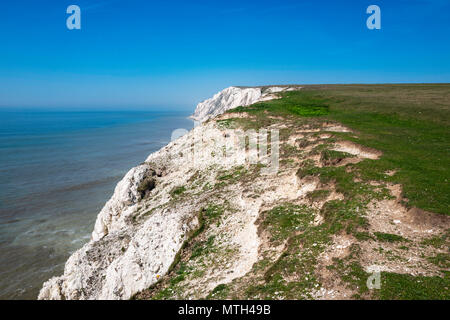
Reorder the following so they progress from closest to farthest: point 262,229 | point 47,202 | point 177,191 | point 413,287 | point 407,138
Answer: point 413,287 → point 262,229 → point 407,138 → point 177,191 → point 47,202

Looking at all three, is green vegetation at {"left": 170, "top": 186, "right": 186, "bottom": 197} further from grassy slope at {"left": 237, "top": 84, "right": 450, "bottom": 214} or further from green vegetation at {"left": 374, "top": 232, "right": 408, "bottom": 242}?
green vegetation at {"left": 374, "top": 232, "right": 408, "bottom": 242}

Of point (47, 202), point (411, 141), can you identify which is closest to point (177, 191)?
point (411, 141)

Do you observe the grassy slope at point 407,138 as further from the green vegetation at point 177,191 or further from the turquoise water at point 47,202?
the turquoise water at point 47,202

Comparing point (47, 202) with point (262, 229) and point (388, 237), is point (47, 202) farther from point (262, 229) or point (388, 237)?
point (388, 237)

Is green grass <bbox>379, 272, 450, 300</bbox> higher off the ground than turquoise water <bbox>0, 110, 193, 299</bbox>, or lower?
higher

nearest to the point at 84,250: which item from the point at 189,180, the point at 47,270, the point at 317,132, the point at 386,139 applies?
the point at 47,270

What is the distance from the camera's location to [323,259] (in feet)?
40.0

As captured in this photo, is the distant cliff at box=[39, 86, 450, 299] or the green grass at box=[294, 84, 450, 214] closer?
the distant cliff at box=[39, 86, 450, 299]

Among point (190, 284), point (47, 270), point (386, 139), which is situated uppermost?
point (386, 139)

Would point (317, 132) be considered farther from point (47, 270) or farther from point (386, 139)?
point (47, 270)

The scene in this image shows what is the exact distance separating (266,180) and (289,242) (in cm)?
891

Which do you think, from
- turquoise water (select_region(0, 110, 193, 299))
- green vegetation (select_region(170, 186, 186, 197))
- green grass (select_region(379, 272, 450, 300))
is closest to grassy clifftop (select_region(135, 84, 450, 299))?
green grass (select_region(379, 272, 450, 300))

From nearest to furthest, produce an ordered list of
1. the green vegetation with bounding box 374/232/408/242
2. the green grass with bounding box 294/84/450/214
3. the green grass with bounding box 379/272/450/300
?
the green grass with bounding box 379/272/450/300
the green vegetation with bounding box 374/232/408/242
the green grass with bounding box 294/84/450/214
